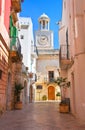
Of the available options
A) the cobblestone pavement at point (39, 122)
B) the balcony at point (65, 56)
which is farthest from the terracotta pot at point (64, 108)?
the balcony at point (65, 56)

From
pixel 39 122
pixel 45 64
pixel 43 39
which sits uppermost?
pixel 43 39

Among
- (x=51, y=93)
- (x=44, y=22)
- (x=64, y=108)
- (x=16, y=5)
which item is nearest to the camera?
(x=64, y=108)

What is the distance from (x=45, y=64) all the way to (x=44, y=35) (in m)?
8.20

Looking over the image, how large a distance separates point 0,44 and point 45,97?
27.4 meters

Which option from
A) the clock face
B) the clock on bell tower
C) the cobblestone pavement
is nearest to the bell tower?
the clock on bell tower

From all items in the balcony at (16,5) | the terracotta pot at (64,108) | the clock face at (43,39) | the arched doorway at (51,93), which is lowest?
the terracotta pot at (64,108)

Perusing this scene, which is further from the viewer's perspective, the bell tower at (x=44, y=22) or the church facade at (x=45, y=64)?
the bell tower at (x=44, y=22)

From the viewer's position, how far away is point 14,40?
44.8 feet

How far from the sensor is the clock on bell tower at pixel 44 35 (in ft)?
149

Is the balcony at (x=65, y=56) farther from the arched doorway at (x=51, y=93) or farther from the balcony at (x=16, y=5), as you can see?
the arched doorway at (x=51, y=93)

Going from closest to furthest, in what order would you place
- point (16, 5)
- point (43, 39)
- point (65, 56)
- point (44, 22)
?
point (65, 56)
point (16, 5)
point (43, 39)
point (44, 22)

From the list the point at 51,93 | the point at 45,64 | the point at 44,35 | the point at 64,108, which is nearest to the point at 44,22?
the point at 44,35

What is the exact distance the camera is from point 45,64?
41125mm

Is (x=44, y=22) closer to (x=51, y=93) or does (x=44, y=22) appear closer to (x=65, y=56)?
(x=51, y=93)
